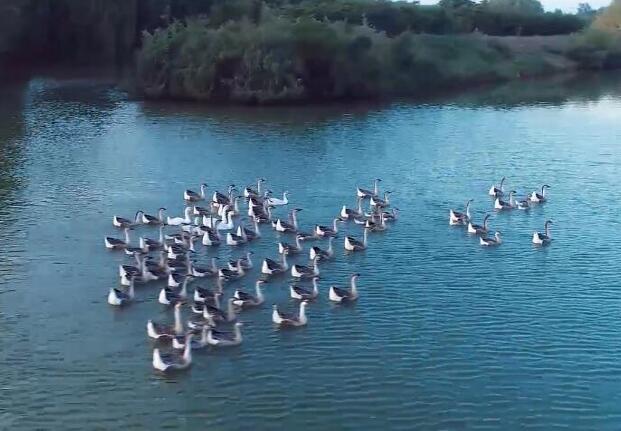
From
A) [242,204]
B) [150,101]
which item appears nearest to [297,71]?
[150,101]

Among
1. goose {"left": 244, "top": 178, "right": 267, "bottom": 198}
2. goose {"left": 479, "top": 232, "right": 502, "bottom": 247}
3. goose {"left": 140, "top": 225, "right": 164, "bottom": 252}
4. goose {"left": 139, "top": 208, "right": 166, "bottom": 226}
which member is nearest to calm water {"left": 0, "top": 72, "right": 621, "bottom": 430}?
goose {"left": 479, "top": 232, "right": 502, "bottom": 247}

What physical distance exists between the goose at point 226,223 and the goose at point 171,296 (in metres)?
5.84

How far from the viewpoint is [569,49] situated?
8400 cm

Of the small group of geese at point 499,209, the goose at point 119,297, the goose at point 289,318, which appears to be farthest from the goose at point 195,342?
the small group of geese at point 499,209

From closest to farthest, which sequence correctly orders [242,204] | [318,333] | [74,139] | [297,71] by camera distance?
[318,333]
[242,204]
[74,139]
[297,71]

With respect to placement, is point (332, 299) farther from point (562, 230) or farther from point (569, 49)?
point (569, 49)

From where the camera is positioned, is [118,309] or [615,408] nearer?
[615,408]

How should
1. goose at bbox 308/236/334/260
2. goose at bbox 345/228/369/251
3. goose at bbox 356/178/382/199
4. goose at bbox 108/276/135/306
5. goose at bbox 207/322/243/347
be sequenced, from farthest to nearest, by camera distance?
goose at bbox 356/178/382/199, goose at bbox 345/228/369/251, goose at bbox 308/236/334/260, goose at bbox 108/276/135/306, goose at bbox 207/322/243/347

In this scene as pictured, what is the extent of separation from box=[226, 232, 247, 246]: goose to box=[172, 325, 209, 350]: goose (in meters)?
6.94

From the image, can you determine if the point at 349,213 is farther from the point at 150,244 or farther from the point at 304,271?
the point at 150,244

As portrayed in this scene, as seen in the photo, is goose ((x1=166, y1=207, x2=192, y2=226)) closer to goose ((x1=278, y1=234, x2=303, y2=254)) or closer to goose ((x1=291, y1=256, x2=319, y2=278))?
goose ((x1=278, y1=234, x2=303, y2=254))

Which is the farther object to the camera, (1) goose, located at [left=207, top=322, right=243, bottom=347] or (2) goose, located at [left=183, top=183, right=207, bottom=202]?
(2) goose, located at [left=183, top=183, right=207, bottom=202]

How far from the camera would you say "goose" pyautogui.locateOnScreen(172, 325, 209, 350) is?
20.6m

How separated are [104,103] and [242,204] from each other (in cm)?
2545
